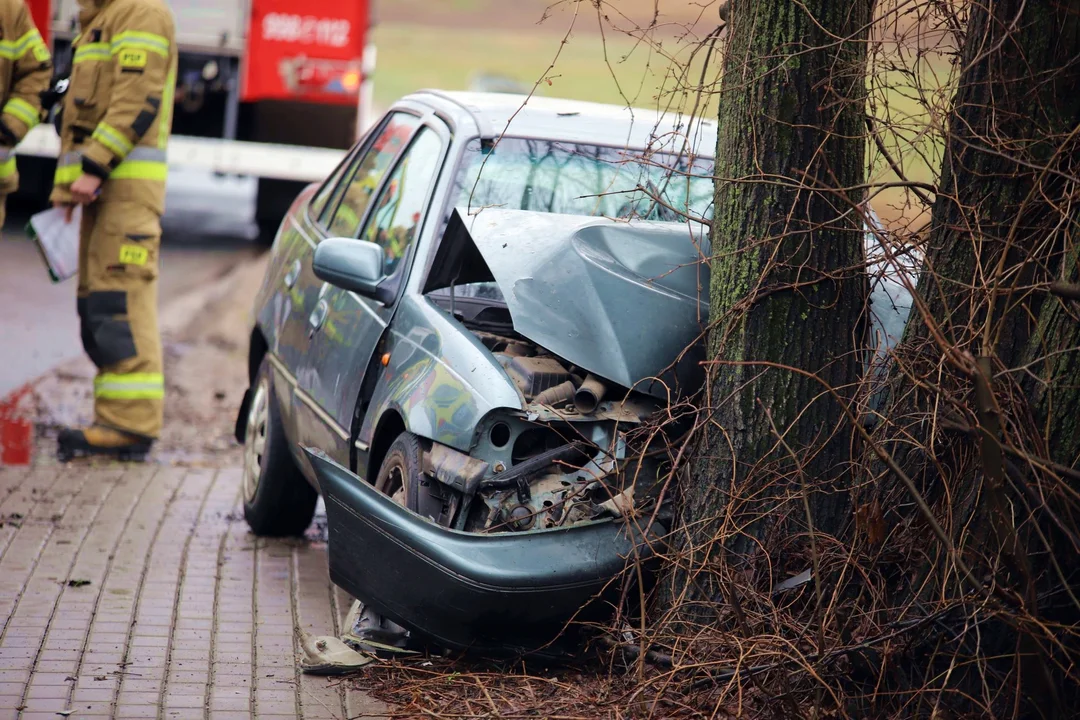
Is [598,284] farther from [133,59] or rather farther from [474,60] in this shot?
[474,60]

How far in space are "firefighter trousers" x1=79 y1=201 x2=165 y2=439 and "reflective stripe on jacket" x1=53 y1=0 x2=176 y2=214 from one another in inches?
5.6

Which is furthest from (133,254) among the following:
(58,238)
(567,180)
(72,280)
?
(72,280)

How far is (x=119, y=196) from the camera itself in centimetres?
639

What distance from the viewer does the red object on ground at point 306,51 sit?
36.8ft

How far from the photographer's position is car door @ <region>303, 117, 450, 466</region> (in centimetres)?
437

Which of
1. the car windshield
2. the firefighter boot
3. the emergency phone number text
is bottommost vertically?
the firefighter boot

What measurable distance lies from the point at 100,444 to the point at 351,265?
2.76 m

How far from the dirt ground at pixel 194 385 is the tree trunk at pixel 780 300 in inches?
114

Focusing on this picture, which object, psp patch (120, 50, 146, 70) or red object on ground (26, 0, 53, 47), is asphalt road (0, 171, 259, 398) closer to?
red object on ground (26, 0, 53, 47)

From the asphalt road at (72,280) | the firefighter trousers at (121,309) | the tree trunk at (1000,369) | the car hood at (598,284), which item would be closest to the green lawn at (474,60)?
the asphalt road at (72,280)

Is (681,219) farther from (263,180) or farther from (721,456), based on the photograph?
(263,180)

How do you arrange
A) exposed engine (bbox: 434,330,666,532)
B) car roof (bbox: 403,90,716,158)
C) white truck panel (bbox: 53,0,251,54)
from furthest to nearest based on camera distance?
white truck panel (bbox: 53,0,251,54) < car roof (bbox: 403,90,716,158) < exposed engine (bbox: 434,330,666,532)

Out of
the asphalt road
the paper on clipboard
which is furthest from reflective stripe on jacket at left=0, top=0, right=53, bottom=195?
the asphalt road

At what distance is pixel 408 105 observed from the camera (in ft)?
17.3
